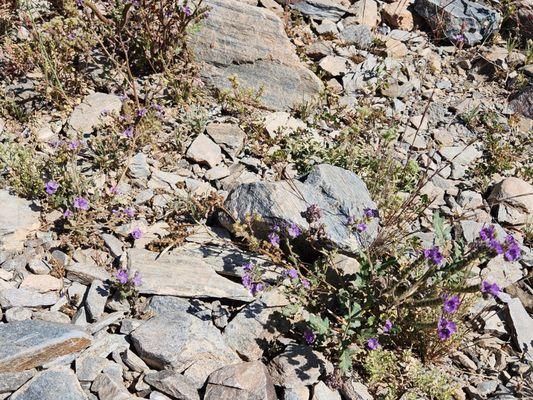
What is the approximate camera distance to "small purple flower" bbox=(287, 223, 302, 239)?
4427 mm

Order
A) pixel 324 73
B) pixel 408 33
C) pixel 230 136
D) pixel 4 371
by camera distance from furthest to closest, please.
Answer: pixel 408 33 < pixel 324 73 < pixel 230 136 < pixel 4 371

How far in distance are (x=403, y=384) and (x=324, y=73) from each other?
157 inches

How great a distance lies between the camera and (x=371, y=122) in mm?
6391

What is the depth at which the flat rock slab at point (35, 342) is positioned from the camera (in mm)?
3697

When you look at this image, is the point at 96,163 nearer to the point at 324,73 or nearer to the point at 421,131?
the point at 324,73

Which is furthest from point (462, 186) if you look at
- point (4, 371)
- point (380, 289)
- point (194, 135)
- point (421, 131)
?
point (4, 371)

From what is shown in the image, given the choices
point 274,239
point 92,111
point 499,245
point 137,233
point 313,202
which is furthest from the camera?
point 92,111

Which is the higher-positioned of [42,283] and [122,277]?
[122,277]

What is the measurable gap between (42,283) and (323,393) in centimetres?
232

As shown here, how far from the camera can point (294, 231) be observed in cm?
446

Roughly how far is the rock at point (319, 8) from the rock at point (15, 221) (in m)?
4.47

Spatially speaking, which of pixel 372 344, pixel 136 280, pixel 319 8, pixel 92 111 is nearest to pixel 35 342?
pixel 136 280

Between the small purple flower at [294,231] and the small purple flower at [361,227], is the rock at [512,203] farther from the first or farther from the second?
the small purple flower at [294,231]

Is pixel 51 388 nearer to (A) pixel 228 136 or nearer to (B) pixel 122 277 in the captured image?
(B) pixel 122 277
